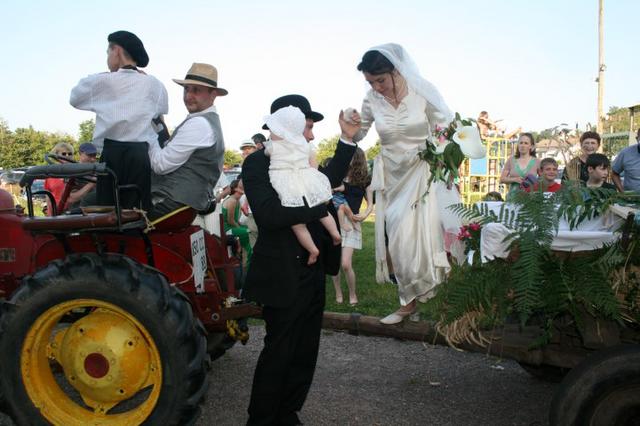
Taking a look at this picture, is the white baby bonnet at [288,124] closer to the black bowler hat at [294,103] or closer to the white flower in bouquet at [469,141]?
the black bowler hat at [294,103]

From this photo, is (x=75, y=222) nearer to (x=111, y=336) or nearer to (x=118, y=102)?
(x=111, y=336)

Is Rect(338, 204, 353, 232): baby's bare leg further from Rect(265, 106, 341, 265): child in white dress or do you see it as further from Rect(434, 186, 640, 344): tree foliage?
Rect(434, 186, 640, 344): tree foliage

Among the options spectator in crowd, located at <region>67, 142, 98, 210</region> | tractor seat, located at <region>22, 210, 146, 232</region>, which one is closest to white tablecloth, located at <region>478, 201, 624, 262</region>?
tractor seat, located at <region>22, 210, 146, 232</region>

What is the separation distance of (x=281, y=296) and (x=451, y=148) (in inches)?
69.9

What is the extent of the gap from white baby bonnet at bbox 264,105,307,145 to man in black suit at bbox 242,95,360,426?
0.67 ft

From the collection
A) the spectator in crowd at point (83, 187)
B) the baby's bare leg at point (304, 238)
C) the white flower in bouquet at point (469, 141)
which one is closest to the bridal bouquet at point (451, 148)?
the white flower in bouquet at point (469, 141)

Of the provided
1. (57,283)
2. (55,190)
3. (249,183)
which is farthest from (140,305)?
(55,190)

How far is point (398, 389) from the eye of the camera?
13.8 feet

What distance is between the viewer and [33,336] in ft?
10.4

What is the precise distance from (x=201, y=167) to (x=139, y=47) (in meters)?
0.95

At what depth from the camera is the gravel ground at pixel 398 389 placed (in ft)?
12.2

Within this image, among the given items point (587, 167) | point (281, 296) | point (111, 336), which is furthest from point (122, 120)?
point (587, 167)

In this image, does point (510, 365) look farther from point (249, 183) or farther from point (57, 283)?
point (57, 283)

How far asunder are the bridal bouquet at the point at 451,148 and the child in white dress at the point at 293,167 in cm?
133
